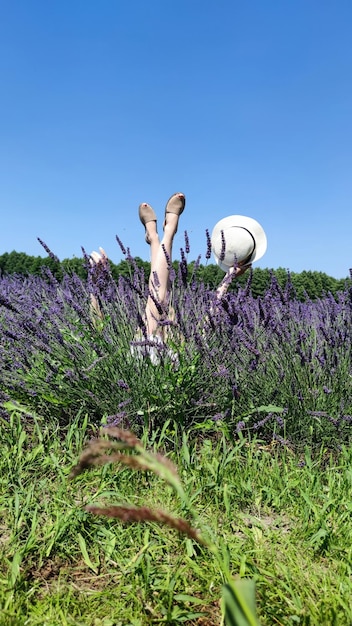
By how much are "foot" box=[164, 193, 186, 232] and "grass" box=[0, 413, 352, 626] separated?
6.53 ft

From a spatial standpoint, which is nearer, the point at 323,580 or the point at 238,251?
the point at 323,580

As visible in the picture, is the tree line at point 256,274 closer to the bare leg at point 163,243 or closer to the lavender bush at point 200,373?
the bare leg at point 163,243

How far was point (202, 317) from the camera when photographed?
3.27 metres

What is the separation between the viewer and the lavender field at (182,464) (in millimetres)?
1730

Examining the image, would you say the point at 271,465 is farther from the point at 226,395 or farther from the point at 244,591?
the point at 244,591

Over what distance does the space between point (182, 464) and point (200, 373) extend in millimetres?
699

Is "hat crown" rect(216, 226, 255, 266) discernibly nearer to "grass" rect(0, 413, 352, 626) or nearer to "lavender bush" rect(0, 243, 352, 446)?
"lavender bush" rect(0, 243, 352, 446)

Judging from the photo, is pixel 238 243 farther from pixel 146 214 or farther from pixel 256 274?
pixel 256 274

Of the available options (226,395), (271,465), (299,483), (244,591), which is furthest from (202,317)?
(244,591)

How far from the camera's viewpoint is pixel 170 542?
2004 mm

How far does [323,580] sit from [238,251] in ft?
9.88

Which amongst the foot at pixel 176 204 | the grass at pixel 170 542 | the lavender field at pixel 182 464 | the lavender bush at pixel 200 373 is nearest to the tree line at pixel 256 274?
the foot at pixel 176 204

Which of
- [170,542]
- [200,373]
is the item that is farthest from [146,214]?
[170,542]

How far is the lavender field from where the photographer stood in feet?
5.68
